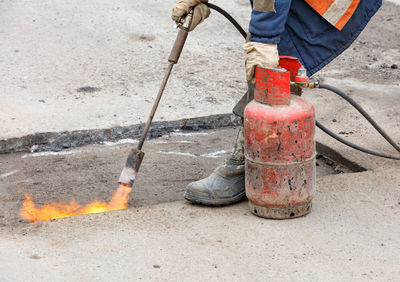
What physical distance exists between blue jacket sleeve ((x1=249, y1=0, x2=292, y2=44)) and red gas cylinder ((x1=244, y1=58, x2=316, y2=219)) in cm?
17

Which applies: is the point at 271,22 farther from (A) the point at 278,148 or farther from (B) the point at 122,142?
(B) the point at 122,142

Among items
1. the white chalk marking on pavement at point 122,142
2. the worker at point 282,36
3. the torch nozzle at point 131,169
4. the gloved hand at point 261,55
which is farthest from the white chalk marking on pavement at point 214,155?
the gloved hand at point 261,55

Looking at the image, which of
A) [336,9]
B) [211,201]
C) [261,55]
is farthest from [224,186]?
[336,9]

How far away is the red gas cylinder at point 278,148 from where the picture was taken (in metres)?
2.73

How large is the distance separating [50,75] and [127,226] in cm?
257

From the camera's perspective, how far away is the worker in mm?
2779

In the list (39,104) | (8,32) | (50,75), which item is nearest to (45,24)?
(8,32)

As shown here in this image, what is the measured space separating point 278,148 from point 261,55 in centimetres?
46

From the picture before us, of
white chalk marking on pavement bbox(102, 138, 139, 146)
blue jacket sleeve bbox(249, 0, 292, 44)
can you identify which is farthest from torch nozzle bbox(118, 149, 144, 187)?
white chalk marking on pavement bbox(102, 138, 139, 146)

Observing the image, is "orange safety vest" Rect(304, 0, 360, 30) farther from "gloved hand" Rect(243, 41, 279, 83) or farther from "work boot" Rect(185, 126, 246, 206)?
"work boot" Rect(185, 126, 246, 206)

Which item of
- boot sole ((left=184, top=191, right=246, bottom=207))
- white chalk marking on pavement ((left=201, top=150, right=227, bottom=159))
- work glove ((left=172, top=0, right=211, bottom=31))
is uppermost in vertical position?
work glove ((left=172, top=0, right=211, bottom=31))

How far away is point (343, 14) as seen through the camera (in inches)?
118

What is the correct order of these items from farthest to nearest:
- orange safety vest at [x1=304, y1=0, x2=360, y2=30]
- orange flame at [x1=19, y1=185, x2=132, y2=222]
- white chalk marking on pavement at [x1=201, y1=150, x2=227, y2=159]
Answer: white chalk marking on pavement at [x1=201, y1=150, x2=227, y2=159] < orange flame at [x1=19, y1=185, x2=132, y2=222] < orange safety vest at [x1=304, y1=0, x2=360, y2=30]

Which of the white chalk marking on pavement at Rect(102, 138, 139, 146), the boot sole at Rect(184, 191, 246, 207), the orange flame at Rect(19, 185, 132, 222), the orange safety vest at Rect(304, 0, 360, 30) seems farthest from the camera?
the white chalk marking on pavement at Rect(102, 138, 139, 146)
